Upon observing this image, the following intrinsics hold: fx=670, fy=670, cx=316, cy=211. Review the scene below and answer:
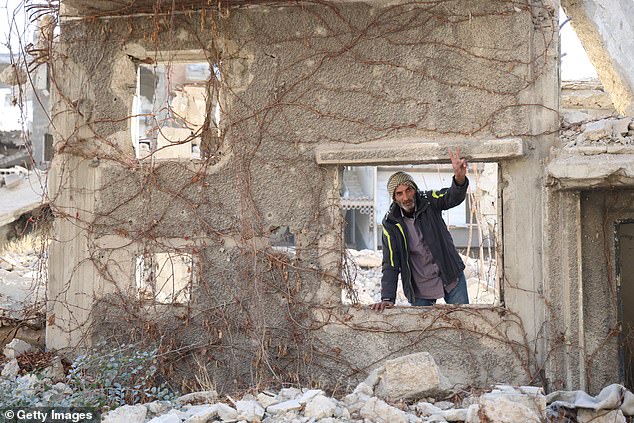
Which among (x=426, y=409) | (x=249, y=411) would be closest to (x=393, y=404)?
(x=426, y=409)

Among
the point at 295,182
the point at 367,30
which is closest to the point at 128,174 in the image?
the point at 295,182

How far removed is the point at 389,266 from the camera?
560cm

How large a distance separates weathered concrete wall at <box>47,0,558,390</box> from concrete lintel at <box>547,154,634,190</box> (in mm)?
331

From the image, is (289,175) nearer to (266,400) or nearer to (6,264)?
(266,400)

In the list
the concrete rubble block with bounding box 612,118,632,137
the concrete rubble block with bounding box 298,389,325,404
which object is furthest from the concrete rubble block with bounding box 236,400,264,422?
the concrete rubble block with bounding box 612,118,632,137

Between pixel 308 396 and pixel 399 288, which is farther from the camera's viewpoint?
pixel 399 288

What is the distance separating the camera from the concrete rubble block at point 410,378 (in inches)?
177

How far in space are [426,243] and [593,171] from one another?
145cm

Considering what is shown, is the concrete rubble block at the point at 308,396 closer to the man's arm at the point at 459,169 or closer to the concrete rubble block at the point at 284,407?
the concrete rubble block at the point at 284,407

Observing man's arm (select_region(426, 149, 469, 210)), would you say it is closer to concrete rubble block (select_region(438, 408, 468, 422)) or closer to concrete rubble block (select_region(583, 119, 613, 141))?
concrete rubble block (select_region(583, 119, 613, 141))

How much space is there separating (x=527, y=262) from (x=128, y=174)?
3405 millimetres

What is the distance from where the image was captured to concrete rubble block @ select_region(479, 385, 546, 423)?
152 inches

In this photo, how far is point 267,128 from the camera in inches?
222

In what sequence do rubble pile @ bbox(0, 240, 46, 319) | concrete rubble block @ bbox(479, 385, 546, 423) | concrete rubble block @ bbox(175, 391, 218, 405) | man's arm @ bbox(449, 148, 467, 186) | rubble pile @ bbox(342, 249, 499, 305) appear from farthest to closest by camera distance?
1. rubble pile @ bbox(342, 249, 499, 305)
2. rubble pile @ bbox(0, 240, 46, 319)
3. man's arm @ bbox(449, 148, 467, 186)
4. concrete rubble block @ bbox(175, 391, 218, 405)
5. concrete rubble block @ bbox(479, 385, 546, 423)
